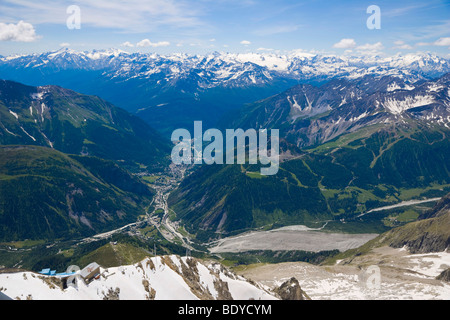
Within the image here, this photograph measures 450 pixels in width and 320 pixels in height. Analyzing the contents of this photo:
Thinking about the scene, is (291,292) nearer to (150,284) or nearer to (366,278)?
(150,284)

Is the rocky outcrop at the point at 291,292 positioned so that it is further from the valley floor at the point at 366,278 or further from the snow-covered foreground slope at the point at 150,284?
the valley floor at the point at 366,278

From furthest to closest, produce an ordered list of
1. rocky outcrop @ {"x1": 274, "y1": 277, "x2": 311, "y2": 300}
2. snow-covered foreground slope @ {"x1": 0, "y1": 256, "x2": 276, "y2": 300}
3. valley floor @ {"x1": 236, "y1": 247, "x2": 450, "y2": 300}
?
valley floor @ {"x1": 236, "y1": 247, "x2": 450, "y2": 300} < rocky outcrop @ {"x1": 274, "y1": 277, "x2": 311, "y2": 300} < snow-covered foreground slope @ {"x1": 0, "y1": 256, "x2": 276, "y2": 300}

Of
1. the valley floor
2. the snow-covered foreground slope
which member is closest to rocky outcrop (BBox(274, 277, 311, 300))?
the snow-covered foreground slope

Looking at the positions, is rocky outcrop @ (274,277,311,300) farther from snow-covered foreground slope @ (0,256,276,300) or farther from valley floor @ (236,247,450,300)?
valley floor @ (236,247,450,300)

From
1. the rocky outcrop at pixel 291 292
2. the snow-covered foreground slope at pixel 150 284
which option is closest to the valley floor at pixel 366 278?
the rocky outcrop at pixel 291 292

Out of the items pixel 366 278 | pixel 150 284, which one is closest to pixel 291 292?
pixel 150 284
